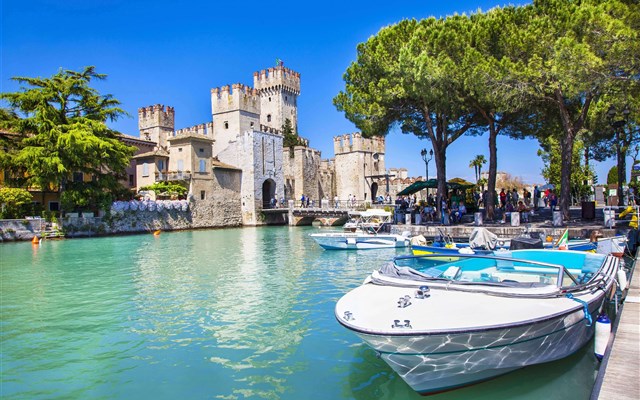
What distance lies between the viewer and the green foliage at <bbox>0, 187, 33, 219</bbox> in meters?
30.6

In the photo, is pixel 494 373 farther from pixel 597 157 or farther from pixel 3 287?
pixel 597 157

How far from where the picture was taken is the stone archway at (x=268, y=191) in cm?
5122

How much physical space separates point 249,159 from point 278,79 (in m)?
23.2

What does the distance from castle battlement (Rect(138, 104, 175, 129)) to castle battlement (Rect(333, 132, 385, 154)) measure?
21447mm

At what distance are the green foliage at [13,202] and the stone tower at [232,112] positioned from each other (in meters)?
22.6

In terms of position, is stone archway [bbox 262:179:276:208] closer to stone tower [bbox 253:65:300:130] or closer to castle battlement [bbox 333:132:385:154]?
castle battlement [bbox 333:132:385:154]

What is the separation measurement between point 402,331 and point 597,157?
37.1 meters

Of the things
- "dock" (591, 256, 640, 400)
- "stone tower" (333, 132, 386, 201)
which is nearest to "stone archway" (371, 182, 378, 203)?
"stone tower" (333, 132, 386, 201)

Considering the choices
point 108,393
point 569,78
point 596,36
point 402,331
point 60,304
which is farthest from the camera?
point 596,36

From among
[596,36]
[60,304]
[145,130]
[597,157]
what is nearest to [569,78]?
[596,36]

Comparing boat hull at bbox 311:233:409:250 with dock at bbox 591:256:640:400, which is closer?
dock at bbox 591:256:640:400

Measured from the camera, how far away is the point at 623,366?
4.43m

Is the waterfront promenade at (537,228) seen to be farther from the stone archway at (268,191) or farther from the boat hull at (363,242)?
the stone archway at (268,191)

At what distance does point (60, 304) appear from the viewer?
10.8 meters
